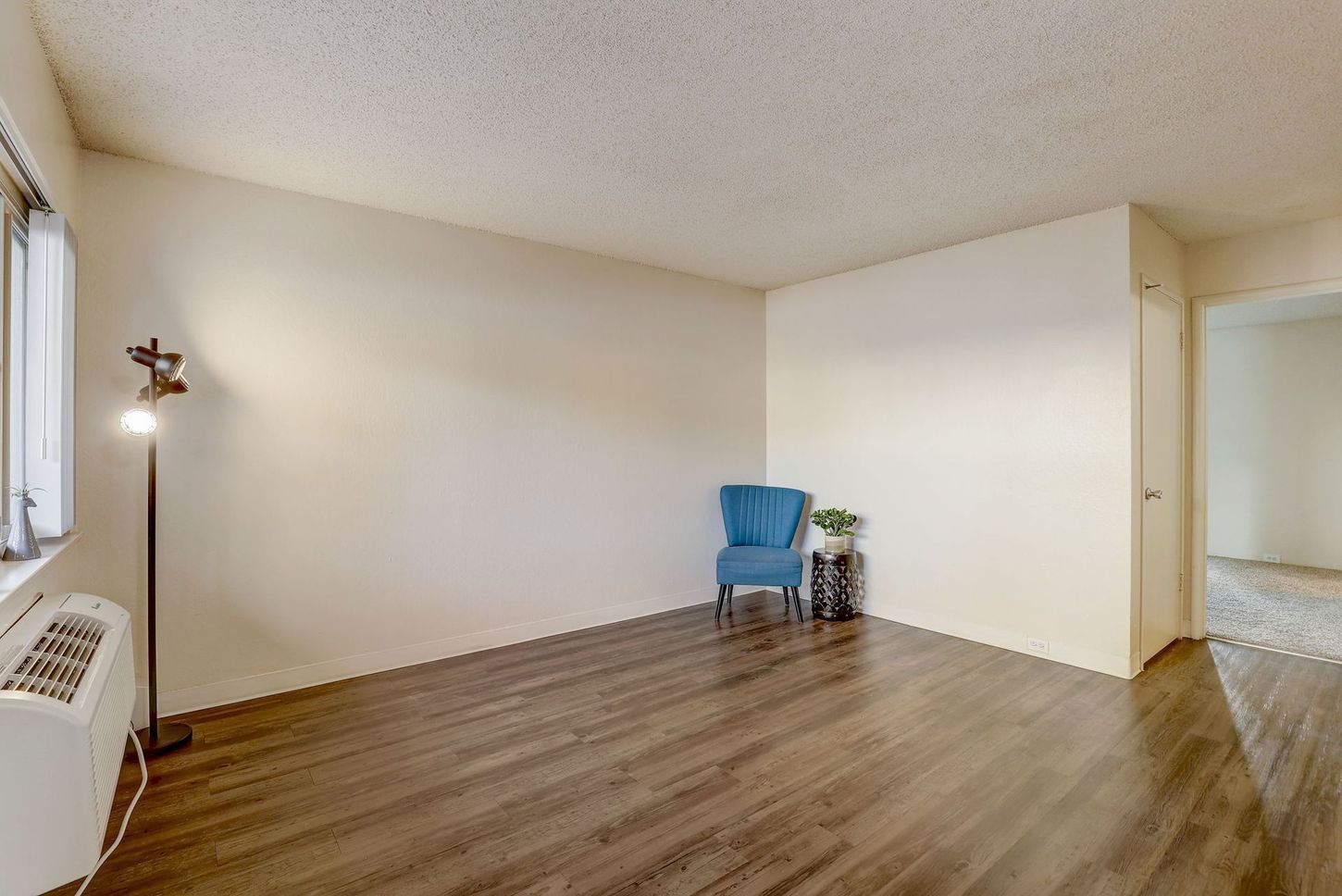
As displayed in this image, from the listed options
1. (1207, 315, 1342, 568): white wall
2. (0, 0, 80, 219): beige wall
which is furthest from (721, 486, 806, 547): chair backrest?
(1207, 315, 1342, 568): white wall

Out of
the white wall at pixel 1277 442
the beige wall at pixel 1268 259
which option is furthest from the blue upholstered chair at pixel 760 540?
the white wall at pixel 1277 442

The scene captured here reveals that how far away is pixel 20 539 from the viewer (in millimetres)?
2129

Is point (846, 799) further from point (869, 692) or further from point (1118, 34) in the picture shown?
point (1118, 34)

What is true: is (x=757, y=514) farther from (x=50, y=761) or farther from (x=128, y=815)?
(x=50, y=761)

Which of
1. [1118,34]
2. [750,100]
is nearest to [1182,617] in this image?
[1118,34]

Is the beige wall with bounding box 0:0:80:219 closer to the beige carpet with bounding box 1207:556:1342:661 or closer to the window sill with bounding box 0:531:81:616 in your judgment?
the window sill with bounding box 0:531:81:616

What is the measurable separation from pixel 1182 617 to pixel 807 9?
4605 millimetres

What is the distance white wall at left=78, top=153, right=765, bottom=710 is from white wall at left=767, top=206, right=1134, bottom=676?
1.31 meters

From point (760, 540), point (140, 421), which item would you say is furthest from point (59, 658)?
point (760, 540)

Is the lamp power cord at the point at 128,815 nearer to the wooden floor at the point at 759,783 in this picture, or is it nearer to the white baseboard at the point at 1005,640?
the wooden floor at the point at 759,783

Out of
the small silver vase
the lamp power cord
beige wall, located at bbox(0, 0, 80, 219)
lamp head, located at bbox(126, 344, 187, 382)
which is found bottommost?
the lamp power cord

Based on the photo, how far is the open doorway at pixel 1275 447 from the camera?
20.9 feet

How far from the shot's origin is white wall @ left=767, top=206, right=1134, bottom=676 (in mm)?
3711

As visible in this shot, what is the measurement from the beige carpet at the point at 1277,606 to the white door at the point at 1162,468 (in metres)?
0.64
